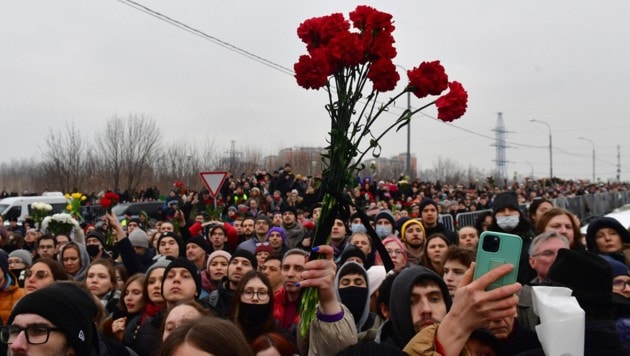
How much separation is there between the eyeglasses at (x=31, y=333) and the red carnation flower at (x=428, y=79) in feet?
7.21

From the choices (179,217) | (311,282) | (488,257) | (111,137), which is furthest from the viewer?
(111,137)

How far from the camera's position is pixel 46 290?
2857mm

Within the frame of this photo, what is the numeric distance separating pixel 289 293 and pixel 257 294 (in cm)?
80

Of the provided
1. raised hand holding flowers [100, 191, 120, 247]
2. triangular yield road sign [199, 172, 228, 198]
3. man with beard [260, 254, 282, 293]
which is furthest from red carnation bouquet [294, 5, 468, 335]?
triangular yield road sign [199, 172, 228, 198]

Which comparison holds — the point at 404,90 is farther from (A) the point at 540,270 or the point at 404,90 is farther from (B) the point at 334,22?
(A) the point at 540,270

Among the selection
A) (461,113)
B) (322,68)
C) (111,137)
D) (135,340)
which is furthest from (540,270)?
(111,137)

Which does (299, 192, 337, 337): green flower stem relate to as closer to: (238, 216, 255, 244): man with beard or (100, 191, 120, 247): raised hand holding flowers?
(100, 191, 120, 247): raised hand holding flowers

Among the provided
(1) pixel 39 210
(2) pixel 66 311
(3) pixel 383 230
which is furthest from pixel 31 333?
(1) pixel 39 210

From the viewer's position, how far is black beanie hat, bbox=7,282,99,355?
2738 millimetres

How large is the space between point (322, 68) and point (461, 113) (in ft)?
2.51

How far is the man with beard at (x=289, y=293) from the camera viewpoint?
192 inches

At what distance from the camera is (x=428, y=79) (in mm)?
2848

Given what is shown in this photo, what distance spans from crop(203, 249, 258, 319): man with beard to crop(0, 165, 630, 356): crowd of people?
14 mm

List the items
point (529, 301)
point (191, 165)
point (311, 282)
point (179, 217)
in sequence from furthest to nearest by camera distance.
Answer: point (191, 165)
point (179, 217)
point (529, 301)
point (311, 282)
